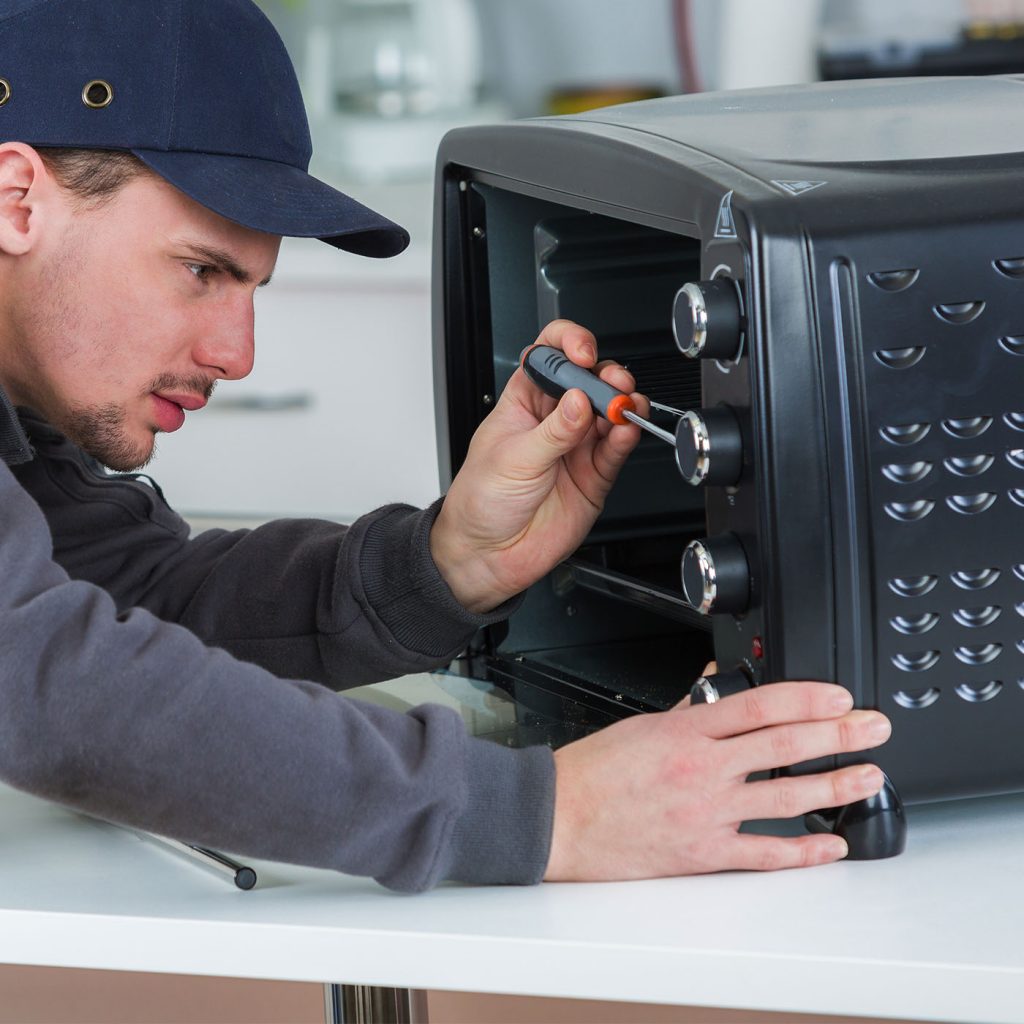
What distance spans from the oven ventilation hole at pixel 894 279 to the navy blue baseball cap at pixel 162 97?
1.14 ft

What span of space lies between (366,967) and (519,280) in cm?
52

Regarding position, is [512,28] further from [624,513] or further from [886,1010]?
[886,1010]

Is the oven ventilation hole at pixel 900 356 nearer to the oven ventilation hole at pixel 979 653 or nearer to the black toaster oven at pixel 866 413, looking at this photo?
the black toaster oven at pixel 866 413

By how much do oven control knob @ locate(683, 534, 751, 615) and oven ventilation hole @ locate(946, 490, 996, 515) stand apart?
92 mm

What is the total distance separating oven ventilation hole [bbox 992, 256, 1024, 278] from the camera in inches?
27.3

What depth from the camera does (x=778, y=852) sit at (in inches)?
27.7

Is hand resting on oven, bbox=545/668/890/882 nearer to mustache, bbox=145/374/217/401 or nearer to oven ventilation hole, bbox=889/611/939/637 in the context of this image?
oven ventilation hole, bbox=889/611/939/637

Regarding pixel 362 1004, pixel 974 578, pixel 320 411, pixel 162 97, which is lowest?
pixel 362 1004

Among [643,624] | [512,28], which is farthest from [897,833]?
[512,28]

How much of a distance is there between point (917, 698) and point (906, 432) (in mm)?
118

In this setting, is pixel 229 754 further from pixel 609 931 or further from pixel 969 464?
pixel 969 464

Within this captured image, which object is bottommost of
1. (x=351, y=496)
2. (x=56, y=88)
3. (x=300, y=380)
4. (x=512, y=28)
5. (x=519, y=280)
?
(x=351, y=496)

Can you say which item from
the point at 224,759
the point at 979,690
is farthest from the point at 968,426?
the point at 224,759

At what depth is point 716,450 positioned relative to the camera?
700 mm
